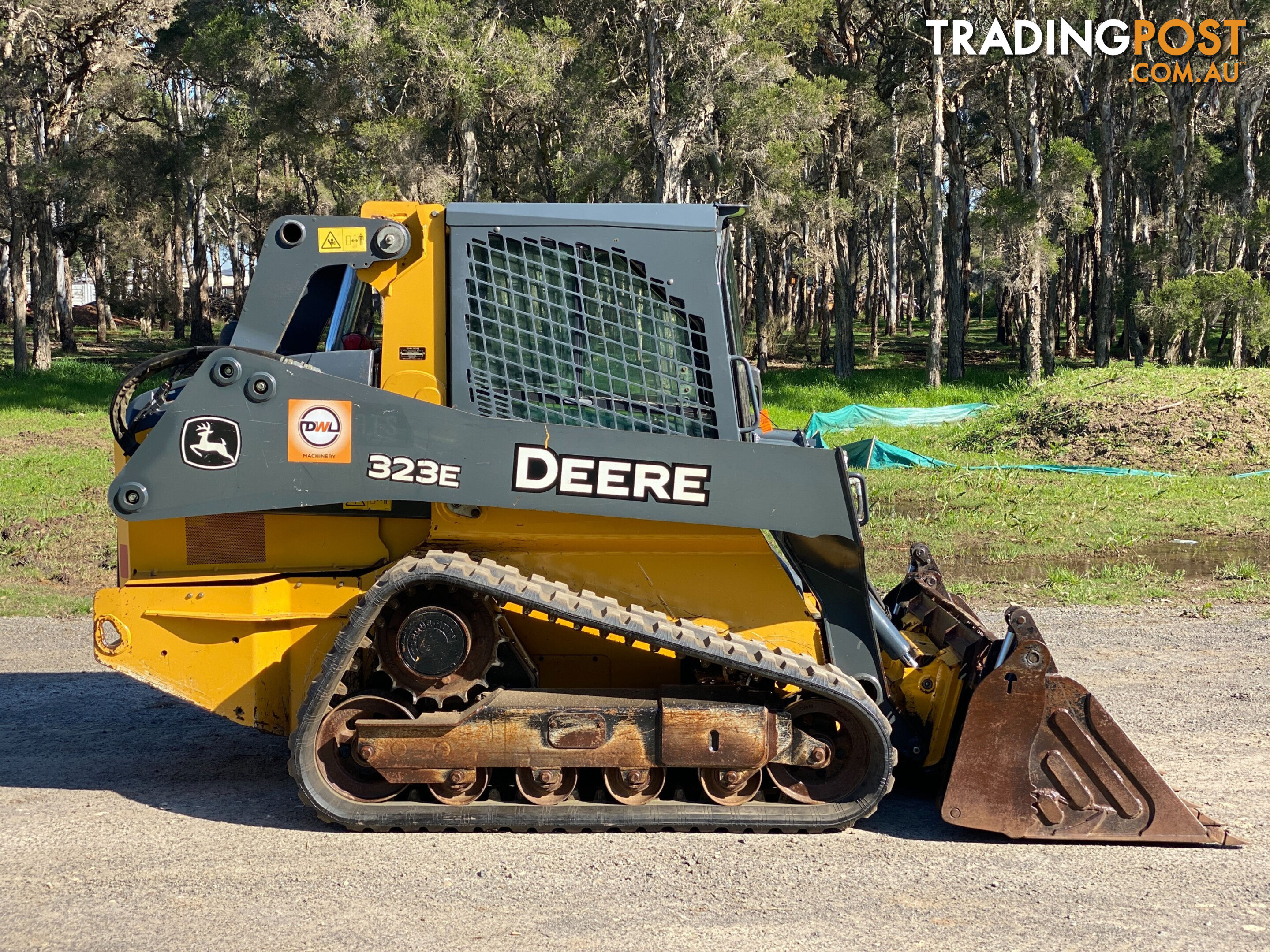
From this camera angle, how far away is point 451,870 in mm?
4949

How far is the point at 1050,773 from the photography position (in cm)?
524

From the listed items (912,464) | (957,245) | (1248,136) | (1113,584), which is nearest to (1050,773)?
(1113,584)

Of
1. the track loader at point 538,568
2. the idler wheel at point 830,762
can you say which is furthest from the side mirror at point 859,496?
the idler wheel at point 830,762

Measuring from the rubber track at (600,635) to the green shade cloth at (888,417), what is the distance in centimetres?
1746

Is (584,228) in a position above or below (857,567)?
above

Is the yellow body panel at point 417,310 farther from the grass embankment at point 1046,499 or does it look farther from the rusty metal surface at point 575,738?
the grass embankment at point 1046,499

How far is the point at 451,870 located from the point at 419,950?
682 mm

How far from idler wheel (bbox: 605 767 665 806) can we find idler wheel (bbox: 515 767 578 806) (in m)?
0.16

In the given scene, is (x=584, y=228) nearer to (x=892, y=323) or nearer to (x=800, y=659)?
(x=800, y=659)

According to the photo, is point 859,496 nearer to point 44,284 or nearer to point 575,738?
point 575,738

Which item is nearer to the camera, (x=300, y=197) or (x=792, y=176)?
(x=792, y=176)

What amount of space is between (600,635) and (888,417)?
18870mm

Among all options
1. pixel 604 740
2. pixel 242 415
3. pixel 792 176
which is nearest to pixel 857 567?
pixel 604 740

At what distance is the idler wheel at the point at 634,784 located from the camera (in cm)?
534
